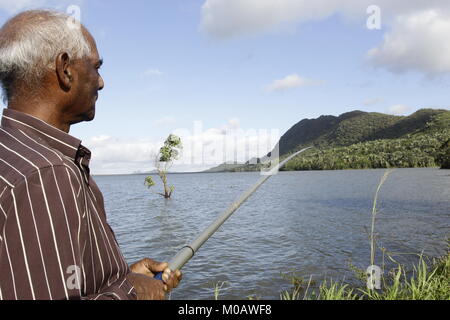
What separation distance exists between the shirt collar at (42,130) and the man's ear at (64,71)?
0.87ft

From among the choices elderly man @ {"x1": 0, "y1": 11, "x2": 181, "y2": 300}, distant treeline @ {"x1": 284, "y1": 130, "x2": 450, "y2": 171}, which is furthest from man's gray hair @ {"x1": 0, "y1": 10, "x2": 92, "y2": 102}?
distant treeline @ {"x1": 284, "y1": 130, "x2": 450, "y2": 171}

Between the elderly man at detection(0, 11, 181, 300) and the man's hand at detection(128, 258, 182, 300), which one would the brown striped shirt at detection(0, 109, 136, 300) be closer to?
the elderly man at detection(0, 11, 181, 300)

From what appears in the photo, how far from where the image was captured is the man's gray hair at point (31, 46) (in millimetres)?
1854

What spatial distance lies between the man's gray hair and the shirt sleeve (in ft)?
2.38

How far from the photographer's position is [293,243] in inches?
840

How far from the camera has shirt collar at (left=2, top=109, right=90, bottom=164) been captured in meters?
1.75

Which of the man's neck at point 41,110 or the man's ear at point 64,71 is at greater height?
the man's ear at point 64,71

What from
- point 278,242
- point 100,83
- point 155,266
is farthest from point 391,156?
point 100,83

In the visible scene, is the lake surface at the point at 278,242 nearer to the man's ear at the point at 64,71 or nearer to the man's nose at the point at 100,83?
the man's nose at the point at 100,83

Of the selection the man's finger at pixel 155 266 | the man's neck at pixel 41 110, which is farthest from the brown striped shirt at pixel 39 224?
the man's finger at pixel 155 266

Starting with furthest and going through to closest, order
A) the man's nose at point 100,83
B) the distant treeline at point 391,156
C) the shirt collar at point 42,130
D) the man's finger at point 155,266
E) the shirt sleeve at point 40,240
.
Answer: the distant treeline at point 391,156, the man's finger at point 155,266, the man's nose at point 100,83, the shirt collar at point 42,130, the shirt sleeve at point 40,240

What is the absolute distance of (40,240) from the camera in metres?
1.38
